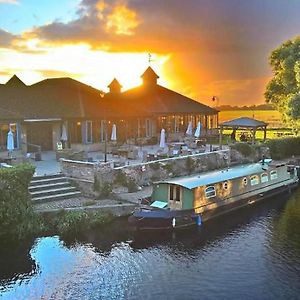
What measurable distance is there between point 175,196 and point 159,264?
5946 mm

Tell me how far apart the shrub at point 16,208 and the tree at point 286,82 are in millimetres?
25254

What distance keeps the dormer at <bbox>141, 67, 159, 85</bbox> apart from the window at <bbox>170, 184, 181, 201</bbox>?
28.9 metres

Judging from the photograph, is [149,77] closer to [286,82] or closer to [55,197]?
[286,82]

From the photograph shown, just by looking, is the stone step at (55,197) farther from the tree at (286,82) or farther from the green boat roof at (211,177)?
the tree at (286,82)

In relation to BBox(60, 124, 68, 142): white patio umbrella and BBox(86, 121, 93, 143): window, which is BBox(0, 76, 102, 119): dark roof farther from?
BBox(60, 124, 68, 142): white patio umbrella

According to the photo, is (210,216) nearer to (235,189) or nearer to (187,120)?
(235,189)

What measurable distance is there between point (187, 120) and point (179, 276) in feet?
100

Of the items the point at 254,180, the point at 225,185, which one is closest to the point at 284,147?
the point at 254,180

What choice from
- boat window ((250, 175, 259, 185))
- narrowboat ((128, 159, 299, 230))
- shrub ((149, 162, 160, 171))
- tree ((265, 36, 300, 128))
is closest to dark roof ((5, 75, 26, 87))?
shrub ((149, 162, 160, 171))

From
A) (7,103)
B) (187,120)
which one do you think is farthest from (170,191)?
(187,120)

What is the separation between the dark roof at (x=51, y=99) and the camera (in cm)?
3297

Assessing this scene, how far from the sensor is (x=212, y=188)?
23.6m

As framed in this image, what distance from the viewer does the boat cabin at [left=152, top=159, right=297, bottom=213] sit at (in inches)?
880

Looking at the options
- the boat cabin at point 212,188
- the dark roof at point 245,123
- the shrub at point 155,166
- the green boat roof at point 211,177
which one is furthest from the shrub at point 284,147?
the shrub at point 155,166
